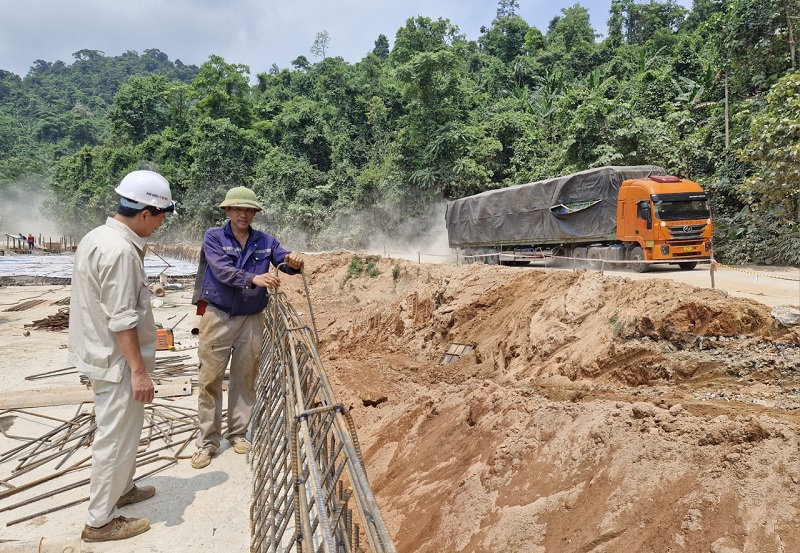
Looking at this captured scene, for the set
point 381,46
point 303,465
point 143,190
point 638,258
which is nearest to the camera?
point 143,190

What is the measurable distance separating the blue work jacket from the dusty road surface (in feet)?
3.73

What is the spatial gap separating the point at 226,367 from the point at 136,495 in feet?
3.31

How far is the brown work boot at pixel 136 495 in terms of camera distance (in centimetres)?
299

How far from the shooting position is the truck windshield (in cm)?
1151

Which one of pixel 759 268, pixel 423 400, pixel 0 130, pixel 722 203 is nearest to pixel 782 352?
pixel 423 400

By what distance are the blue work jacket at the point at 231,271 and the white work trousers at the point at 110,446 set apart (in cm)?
108

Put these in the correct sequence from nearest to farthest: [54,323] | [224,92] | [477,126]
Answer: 1. [54,323]
2. [477,126]
3. [224,92]

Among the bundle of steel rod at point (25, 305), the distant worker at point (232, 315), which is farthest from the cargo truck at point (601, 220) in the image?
the bundle of steel rod at point (25, 305)

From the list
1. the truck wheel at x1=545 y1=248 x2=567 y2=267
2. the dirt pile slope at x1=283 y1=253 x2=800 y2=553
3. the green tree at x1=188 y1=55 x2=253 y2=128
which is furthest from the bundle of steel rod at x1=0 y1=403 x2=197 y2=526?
the green tree at x1=188 y1=55 x2=253 y2=128

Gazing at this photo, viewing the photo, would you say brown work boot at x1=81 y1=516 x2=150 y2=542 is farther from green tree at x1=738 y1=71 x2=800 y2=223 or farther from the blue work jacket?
green tree at x1=738 y1=71 x2=800 y2=223

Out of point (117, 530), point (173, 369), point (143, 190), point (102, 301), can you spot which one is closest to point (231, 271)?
point (143, 190)

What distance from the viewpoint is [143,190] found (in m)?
2.78

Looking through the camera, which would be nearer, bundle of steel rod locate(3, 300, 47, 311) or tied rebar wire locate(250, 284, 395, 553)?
tied rebar wire locate(250, 284, 395, 553)

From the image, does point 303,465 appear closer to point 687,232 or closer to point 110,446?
point 110,446
